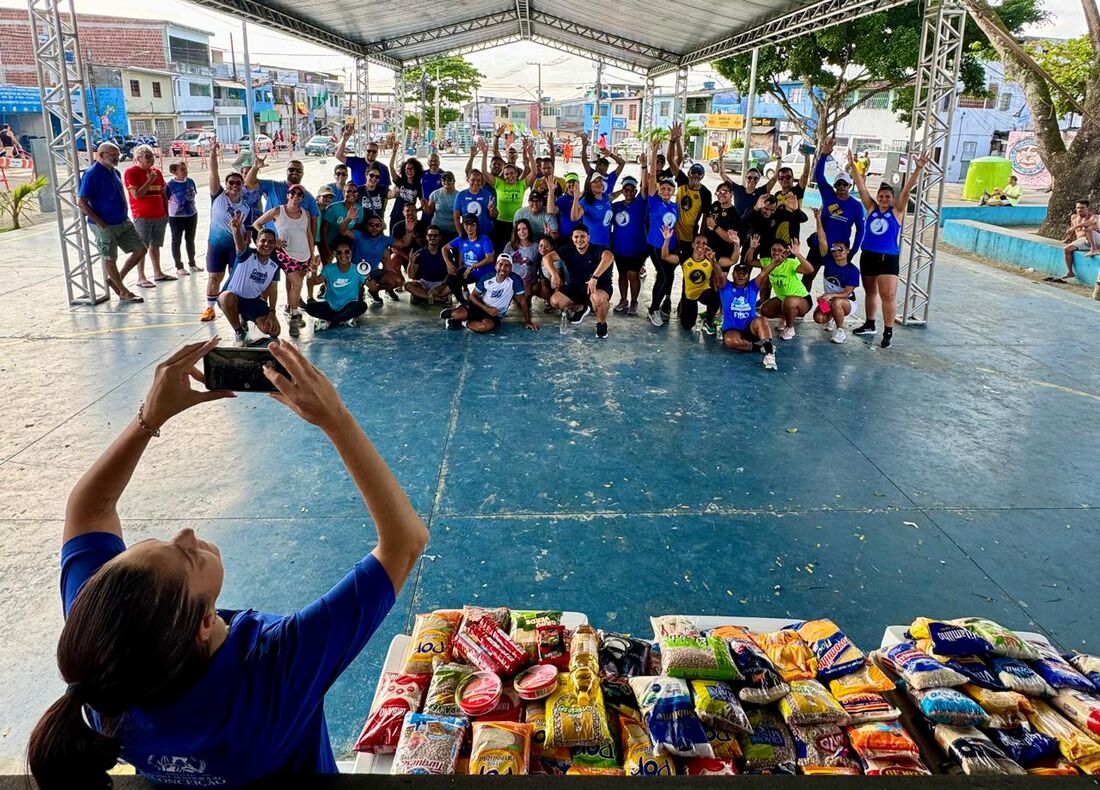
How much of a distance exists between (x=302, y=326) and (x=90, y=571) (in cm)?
716

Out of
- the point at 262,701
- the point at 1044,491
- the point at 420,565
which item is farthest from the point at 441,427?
the point at 262,701

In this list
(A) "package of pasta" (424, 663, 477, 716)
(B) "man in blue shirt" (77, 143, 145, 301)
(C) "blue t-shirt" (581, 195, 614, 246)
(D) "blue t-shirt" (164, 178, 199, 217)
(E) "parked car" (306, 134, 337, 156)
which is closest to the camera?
(A) "package of pasta" (424, 663, 477, 716)

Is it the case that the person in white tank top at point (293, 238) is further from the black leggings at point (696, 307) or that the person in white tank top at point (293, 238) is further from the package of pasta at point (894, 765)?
the package of pasta at point (894, 765)

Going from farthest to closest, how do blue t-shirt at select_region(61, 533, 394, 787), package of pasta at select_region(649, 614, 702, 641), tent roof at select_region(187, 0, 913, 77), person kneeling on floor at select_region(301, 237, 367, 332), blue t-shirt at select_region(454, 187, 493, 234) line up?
tent roof at select_region(187, 0, 913, 77) < blue t-shirt at select_region(454, 187, 493, 234) < person kneeling on floor at select_region(301, 237, 367, 332) < package of pasta at select_region(649, 614, 702, 641) < blue t-shirt at select_region(61, 533, 394, 787)

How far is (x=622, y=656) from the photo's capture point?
7.84 ft

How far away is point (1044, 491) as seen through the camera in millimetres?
4691

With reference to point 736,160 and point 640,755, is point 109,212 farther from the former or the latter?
point 736,160

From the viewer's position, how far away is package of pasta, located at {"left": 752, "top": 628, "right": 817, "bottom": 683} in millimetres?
2319

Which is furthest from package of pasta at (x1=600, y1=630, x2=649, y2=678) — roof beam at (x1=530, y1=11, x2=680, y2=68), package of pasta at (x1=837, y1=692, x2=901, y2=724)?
roof beam at (x1=530, y1=11, x2=680, y2=68)

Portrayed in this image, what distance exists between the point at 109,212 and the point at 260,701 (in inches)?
354

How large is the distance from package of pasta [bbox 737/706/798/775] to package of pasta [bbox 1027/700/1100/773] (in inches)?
27.3

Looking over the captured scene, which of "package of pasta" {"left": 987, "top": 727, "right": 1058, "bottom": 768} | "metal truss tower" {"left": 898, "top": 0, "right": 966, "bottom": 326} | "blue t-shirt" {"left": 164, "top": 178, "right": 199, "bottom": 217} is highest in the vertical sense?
"metal truss tower" {"left": 898, "top": 0, "right": 966, "bottom": 326}

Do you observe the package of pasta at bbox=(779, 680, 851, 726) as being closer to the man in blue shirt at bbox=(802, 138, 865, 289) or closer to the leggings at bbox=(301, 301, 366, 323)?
the man in blue shirt at bbox=(802, 138, 865, 289)

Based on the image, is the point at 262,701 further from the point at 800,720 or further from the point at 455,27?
the point at 455,27
